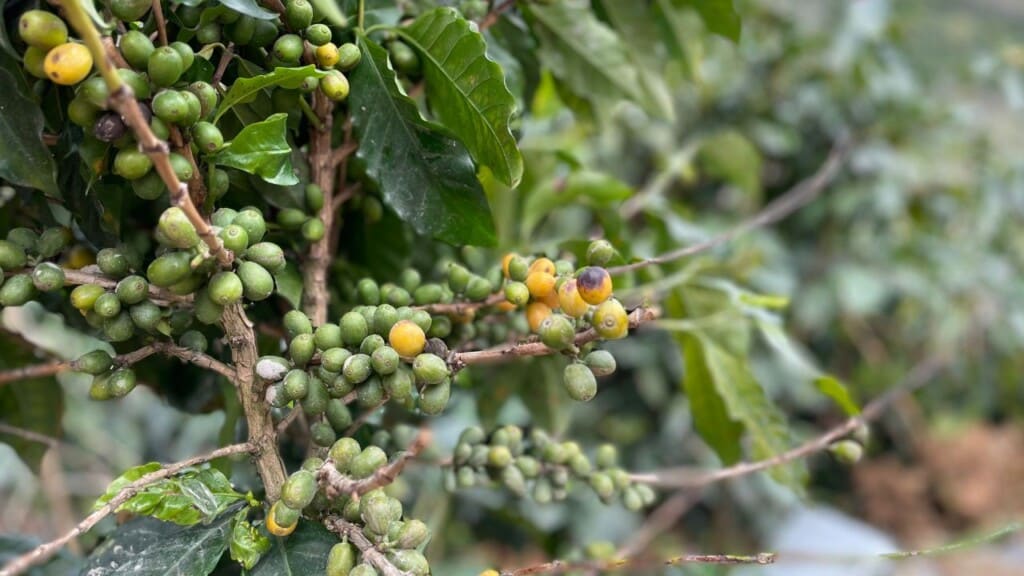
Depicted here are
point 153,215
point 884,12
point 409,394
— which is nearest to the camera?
point 409,394

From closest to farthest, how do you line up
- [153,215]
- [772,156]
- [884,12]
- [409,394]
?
1. [409,394]
2. [153,215]
3. [884,12]
4. [772,156]

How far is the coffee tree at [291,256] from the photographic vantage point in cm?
35

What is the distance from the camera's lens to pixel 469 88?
1.44 ft

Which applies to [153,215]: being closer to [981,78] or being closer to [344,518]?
[344,518]

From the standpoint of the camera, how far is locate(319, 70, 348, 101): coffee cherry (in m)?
0.40

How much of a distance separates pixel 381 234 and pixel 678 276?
0.32 meters

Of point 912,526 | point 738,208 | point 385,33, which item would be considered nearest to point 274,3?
point 385,33

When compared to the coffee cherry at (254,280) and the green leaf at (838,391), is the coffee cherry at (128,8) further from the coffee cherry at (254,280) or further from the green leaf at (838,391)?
the green leaf at (838,391)

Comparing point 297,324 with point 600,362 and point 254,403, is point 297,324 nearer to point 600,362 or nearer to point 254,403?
point 254,403

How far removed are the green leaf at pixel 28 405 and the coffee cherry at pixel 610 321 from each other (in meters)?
0.44

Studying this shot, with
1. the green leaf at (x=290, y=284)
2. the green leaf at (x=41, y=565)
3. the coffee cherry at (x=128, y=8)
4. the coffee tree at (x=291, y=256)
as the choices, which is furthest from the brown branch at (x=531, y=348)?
the green leaf at (x=41, y=565)

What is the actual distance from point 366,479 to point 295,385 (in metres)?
0.06

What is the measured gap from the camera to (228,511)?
0.41m

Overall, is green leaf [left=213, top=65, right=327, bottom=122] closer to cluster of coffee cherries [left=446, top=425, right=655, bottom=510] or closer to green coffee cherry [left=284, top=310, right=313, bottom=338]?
green coffee cherry [left=284, top=310, right=313, bottom=338]
